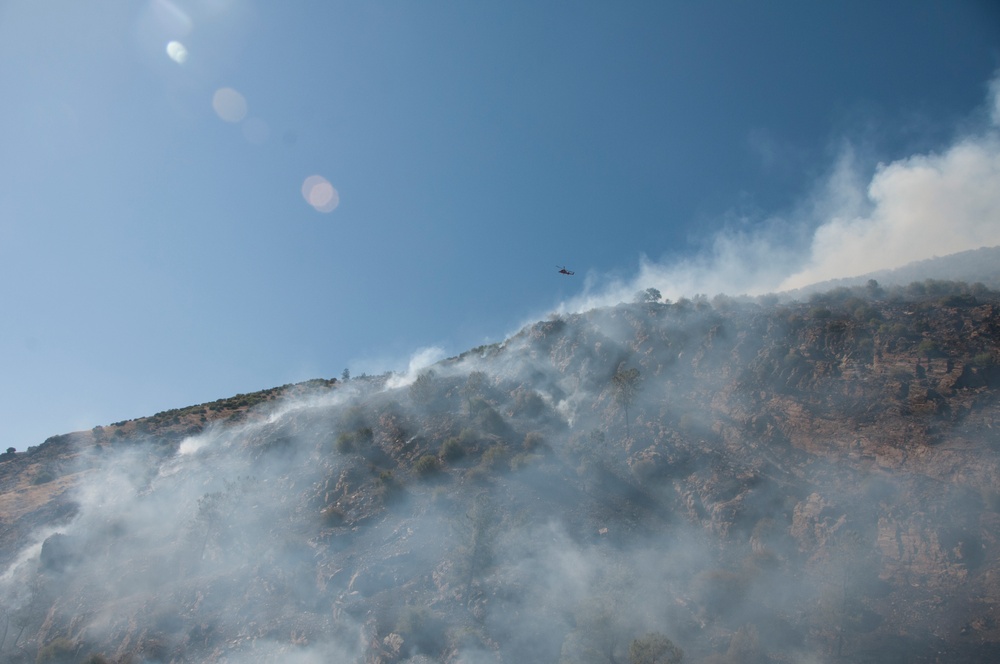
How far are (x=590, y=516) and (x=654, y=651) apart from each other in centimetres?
1356

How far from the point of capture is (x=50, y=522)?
49.2 meters

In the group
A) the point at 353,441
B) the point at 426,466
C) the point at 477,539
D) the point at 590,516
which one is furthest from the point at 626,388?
the point at 353,441

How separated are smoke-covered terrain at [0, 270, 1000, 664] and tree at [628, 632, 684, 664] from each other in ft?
0.30

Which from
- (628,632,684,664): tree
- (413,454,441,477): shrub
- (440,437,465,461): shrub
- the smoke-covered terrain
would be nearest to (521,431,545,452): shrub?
the smoke-covered terrain

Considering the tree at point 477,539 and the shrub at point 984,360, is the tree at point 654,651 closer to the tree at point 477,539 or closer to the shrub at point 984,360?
the tree at point 477,539

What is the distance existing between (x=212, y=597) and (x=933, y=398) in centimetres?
5558

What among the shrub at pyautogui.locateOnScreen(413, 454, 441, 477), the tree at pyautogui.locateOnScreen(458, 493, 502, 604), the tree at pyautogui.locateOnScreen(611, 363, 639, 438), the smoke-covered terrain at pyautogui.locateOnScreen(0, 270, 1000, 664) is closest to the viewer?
the smoke-covered terrain at pyautogui.locateOnScreen(0, 270, 1000, 664)

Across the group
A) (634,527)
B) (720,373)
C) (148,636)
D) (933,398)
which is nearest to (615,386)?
(720,373)

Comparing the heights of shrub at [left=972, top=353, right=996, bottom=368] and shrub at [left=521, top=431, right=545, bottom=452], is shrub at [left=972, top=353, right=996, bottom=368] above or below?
below

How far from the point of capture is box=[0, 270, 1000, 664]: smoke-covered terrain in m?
30.5

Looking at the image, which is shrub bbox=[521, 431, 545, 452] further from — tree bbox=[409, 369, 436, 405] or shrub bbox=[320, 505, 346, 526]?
shrub bbox=[320, 505, 346, 526]

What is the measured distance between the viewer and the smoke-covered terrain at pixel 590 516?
3047 centimetres

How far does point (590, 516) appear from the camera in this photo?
4053cm

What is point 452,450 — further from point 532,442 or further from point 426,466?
point 532,442
